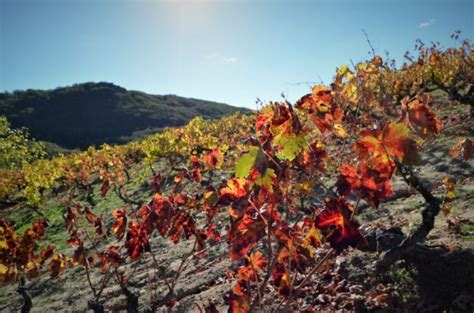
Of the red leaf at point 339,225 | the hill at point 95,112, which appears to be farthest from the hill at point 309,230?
the hill at point 95,112

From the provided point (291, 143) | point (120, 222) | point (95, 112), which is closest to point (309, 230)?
point (291, 143)

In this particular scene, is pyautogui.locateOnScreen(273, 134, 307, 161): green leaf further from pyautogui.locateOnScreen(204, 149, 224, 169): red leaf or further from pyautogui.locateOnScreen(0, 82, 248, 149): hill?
pyautogui.locateOnScreen(0, 82, 248, 149): hill

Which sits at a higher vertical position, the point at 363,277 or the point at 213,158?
the point at 213,158

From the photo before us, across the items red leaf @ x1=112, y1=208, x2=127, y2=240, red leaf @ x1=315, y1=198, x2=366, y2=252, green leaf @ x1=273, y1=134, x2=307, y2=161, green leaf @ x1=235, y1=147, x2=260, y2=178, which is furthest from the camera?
red leaf @ x1=112, y1=208, x2=127, y2=240

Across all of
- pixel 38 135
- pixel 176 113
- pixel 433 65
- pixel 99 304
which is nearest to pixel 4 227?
pixel 99 304

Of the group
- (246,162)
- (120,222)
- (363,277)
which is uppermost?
(246,162)

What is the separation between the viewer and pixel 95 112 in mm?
87062

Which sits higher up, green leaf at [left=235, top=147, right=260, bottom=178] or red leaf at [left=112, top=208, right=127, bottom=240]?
green leaf at [left=235, top=147, right=260, bottom=178]

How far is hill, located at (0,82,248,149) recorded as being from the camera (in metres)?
77.3

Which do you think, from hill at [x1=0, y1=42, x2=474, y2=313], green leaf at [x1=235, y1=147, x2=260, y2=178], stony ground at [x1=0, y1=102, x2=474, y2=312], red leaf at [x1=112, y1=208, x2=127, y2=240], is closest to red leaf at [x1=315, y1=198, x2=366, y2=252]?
hill at [x1=0, y1=42, x2=474, y2=313]

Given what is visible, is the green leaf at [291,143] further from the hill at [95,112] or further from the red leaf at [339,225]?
the hill at [95,112]

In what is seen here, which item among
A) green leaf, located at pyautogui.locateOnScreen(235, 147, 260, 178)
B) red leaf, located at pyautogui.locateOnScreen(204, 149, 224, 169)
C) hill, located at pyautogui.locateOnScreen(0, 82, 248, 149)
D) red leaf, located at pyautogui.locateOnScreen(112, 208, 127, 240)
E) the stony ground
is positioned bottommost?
the stony ground

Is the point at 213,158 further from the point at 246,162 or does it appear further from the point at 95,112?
the point at 95,112

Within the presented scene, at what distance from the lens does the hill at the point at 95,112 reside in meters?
77.3
